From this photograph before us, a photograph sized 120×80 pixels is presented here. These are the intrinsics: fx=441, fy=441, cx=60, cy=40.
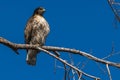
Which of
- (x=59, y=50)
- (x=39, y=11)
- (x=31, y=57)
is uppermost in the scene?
(x=39, y=11)

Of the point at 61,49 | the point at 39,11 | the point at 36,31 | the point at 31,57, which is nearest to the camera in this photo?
the point at 61,49

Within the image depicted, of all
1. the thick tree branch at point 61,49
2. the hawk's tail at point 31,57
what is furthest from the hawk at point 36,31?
the thick tree branch at point 61,49

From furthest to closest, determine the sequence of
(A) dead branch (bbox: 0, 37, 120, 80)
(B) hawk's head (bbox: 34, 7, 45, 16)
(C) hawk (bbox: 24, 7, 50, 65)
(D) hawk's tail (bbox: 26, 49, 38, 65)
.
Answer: (B) hawk's head (bbox: 34, 7, 45, 16) < (C) hawk (bbox: 24, 7, 50, 65) < (D) hawk's tail (bbox: 26, 49, 38, 65) < (A) dead branch (bbox: 0, 37, 120, 80)

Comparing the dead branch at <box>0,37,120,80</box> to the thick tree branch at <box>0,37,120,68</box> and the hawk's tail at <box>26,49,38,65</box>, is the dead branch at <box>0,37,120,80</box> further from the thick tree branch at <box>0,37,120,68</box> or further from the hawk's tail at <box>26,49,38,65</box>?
the hawk's tail at <box>26,49,38,65</box>

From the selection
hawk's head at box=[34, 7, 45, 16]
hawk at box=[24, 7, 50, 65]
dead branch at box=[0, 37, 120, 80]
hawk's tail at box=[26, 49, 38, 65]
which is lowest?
dead branch at box=[0, 37, 120, 80]

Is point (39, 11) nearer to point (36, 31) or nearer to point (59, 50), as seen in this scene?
point (36, 31)

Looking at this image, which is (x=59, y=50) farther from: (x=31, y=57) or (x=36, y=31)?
(x=36, y=31)

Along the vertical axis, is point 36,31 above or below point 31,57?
above

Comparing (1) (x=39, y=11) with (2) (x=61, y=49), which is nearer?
(2) (x=61, y=49)

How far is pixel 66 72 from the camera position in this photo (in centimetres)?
474

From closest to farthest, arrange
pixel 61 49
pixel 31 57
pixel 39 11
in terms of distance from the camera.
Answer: pixel 61 49
pixel 31 57
pixel 39 11

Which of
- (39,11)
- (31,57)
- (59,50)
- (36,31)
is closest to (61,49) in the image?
(59,50)

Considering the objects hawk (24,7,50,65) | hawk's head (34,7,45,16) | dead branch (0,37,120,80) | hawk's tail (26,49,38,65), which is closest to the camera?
dead branch (0,37,120,80)

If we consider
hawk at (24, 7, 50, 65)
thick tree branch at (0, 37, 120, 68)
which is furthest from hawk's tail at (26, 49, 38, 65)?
thick tree branch at (0, 37, 120, 68)
